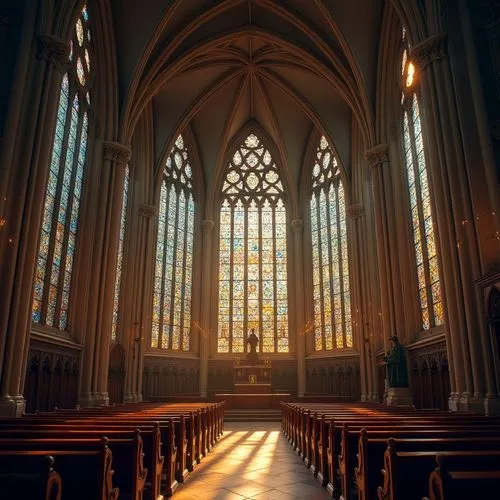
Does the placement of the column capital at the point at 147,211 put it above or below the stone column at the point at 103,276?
above

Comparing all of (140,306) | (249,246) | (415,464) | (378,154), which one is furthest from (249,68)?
(415,464)

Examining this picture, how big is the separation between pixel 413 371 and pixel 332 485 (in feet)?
36.5

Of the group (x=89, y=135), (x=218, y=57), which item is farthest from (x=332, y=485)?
(x=218, y=57)

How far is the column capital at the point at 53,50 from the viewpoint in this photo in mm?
12555

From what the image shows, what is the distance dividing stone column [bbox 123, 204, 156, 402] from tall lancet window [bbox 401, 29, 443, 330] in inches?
513

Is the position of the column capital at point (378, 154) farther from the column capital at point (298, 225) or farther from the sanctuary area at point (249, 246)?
the column capital at point (298, 225)

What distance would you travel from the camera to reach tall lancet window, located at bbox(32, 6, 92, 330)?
48.9ft

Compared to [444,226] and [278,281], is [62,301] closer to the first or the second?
[444,226]

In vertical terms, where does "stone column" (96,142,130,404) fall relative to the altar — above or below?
above

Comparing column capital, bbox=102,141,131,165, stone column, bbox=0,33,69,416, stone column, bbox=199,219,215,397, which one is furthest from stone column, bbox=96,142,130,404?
stone column, bbox=199,219,215,397

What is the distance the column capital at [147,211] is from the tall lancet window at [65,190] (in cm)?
633

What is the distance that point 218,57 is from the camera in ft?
80.6

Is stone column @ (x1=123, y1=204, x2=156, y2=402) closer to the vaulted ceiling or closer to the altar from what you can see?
the vaulted ceiling

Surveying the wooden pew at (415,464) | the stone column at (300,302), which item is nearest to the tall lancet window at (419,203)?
the stone column at (300,302)
